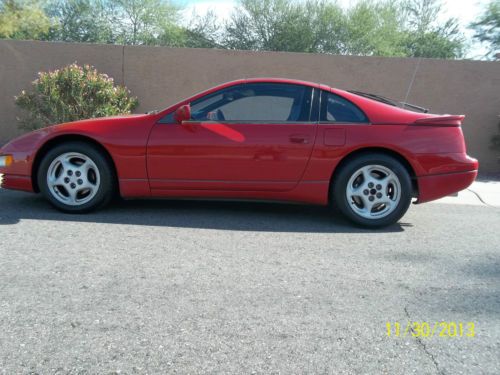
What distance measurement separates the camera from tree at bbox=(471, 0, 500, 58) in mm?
20375

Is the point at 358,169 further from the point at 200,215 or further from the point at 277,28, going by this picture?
the point at 277,28

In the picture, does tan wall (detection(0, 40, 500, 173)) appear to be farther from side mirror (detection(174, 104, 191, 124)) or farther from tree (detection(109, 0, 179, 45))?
tree (detection(109, 0, 179, 45))

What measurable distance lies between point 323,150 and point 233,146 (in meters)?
0.93

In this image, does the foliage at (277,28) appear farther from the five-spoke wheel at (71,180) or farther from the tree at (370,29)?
the five-spoke wheel at (71,180)

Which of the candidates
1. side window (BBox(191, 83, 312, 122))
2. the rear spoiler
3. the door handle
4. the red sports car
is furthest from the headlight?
the rear spoiler

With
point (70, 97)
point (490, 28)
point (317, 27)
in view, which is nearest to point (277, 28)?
point (317, 27)

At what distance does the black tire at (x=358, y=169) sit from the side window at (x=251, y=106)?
0.70m

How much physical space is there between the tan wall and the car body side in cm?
489

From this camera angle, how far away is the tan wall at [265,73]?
Answer: 10.3 meters

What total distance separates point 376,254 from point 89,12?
1125 inches

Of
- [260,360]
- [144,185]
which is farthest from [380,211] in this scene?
[260,360]

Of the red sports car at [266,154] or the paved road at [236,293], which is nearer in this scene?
the paved road at [236,293]

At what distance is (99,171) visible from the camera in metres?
Result: 5.52
